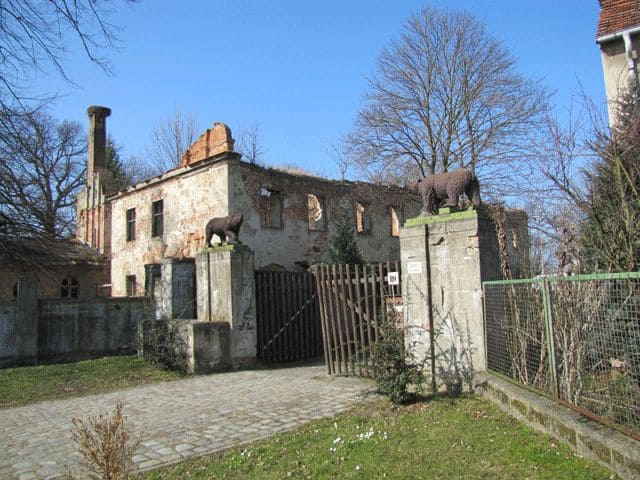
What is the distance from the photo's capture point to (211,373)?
1088 centimetres

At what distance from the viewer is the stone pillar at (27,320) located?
41.5 feet

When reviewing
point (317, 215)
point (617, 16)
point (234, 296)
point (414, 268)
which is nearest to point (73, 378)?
point (234, 296)

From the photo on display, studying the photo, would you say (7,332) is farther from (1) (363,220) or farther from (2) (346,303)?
(1) (363,220)

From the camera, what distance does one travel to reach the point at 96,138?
27.9 metres

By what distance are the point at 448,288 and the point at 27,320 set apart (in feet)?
36.1

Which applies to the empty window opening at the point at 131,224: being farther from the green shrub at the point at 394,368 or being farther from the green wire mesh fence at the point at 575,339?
the green wire mesh fence at the point at 575,339

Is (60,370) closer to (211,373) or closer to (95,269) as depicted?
(211,373)

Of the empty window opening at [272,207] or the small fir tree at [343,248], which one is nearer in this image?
the small fir tree at [343,248]

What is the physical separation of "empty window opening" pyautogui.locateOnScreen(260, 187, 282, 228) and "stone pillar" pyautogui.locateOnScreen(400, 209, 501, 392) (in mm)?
12917

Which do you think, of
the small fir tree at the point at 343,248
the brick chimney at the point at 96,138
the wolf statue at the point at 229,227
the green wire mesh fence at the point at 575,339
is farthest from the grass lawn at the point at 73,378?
the brick chimney at the point at 96,138

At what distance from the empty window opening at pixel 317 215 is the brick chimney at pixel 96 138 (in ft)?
42.0

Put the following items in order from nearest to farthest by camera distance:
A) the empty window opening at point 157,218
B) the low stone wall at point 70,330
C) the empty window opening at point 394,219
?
the low stone wall at point 70,330 < the empty window opening at point 157,218 < the empty window opening at point 394,219

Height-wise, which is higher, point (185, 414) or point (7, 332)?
point (7, 332)

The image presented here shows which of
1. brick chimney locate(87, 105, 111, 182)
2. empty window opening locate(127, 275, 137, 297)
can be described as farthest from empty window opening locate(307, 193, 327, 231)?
brick chimney locate(87, 105, 111, 182)
